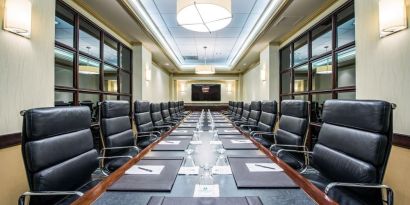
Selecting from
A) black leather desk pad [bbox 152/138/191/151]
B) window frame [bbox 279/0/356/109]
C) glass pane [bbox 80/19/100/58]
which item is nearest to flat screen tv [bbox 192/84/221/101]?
glass pane [bbox 80/19/100/58]

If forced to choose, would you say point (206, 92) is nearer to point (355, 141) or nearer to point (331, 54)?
point (331, 54)

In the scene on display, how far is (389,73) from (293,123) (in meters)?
1.01

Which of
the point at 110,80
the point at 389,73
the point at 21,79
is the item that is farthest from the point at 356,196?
the point at 110,80

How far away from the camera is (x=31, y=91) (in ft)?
7.40

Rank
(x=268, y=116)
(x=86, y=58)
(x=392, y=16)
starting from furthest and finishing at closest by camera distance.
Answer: (x=86, y=58) → (x=268, y=116) → (x=392, y=16)

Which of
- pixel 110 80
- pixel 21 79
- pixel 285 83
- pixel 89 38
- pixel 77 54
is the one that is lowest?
pixel 21 79

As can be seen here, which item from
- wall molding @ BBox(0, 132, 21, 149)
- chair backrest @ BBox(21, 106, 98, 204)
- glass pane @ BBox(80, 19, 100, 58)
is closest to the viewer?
chair backrest @ BBox(21, 106, 98, 204)

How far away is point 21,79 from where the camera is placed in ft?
6.98

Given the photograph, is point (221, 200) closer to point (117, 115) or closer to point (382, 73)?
point (117, 115)

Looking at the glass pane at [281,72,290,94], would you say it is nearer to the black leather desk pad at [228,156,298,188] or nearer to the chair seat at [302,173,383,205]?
the chair seat at [302,173,383,205]

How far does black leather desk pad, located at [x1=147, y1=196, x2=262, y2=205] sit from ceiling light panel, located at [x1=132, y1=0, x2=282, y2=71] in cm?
340

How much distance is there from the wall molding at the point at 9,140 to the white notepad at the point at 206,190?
1920 mm

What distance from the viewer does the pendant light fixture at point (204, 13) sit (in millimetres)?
2090

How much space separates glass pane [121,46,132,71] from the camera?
5.48m
